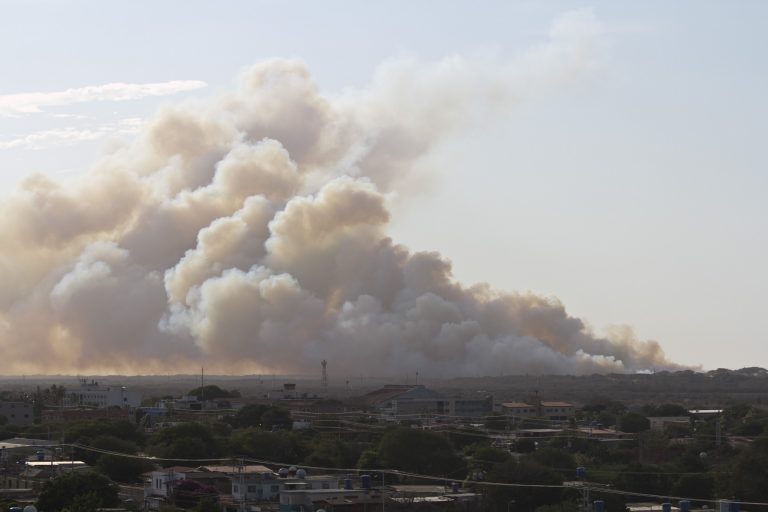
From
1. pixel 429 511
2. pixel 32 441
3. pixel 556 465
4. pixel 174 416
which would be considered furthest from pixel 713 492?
pixel 174 416

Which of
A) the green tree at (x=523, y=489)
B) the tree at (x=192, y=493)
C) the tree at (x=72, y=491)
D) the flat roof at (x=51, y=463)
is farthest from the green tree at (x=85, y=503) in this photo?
the green tree at (x=523, y=489)

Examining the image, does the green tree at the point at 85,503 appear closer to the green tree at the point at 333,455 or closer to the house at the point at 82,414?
the green tree at the point at 333,455

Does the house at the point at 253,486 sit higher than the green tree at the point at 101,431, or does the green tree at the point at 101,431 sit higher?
the green tree at the point at 101,431

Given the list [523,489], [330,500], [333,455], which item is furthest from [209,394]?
[330,500]

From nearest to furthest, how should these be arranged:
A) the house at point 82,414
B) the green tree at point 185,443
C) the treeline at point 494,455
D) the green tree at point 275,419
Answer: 1. the treeline at point 494,455
2. the green tree at point 185,443
3. the green tree at point 275,419
4. the house at point 82,414

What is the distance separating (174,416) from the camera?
58.6 meters

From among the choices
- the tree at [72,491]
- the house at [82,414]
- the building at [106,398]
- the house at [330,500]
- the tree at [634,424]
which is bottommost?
the house at [330,500]

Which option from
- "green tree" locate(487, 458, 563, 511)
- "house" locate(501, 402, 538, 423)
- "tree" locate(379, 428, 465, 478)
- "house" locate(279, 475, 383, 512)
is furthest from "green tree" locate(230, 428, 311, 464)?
"house" locate(501, 402, 538, 423)

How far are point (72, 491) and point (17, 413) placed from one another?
30834mm

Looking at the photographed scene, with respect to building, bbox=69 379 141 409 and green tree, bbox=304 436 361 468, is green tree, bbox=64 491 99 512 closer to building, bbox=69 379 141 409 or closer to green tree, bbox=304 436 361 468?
green tree, bbox=304 436 361 468

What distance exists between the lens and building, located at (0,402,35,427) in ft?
192

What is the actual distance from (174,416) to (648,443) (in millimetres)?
20984

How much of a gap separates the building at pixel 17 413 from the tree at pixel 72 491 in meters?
28.2

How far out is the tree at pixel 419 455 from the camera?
39156mm
